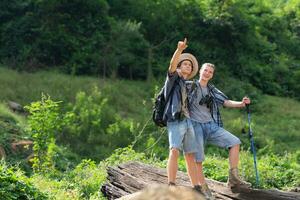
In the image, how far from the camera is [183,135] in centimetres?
644

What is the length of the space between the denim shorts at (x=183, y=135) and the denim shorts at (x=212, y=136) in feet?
0.43

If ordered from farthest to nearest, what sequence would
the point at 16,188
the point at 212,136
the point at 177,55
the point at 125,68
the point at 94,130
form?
1. the point at 125,68
2. the point at 94,130
3. the point at 16,188
4. the point at 212,136
5. the point at 177,55

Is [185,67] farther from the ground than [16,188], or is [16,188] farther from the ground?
[185,67]

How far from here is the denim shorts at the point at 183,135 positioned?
640 centimetres

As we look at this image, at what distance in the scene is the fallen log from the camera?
261 inches

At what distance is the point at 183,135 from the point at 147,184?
1.28 m

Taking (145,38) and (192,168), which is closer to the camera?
(192,168)

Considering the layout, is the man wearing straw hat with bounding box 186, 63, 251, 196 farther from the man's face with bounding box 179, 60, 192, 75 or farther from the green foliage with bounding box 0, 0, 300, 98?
the green foliage with bounding box 0, 0, 300, 98

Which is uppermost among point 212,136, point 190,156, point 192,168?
point 212,136

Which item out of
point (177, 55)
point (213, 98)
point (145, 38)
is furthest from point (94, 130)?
point (177, 55)

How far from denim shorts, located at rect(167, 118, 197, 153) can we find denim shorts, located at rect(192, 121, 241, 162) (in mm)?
130

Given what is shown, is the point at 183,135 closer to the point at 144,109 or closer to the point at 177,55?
the point at 177,55

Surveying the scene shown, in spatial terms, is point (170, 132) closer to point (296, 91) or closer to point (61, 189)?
point (61, 189)

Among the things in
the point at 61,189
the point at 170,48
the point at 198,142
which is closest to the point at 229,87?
the point at 170,48
